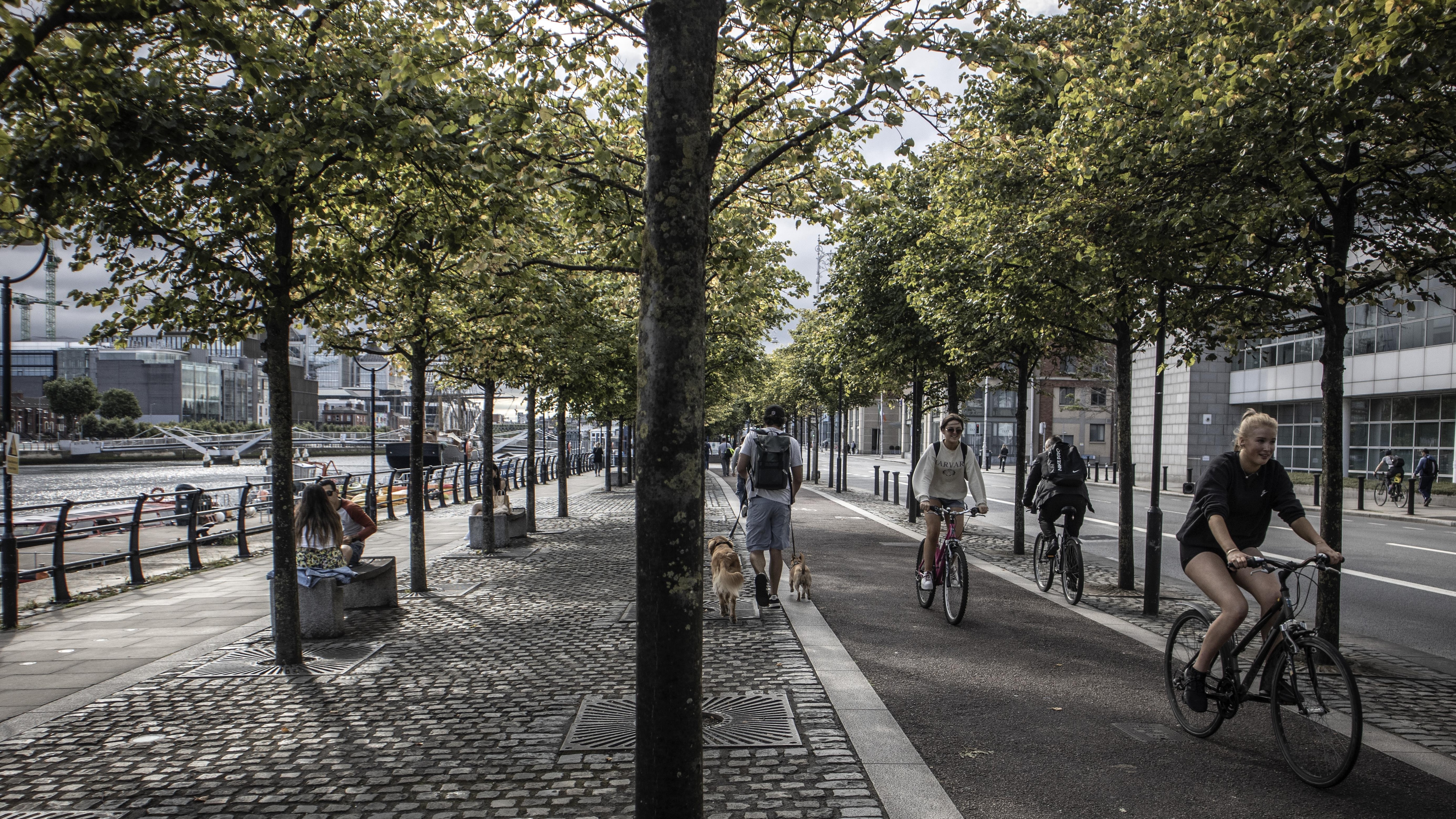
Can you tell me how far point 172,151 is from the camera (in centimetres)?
554

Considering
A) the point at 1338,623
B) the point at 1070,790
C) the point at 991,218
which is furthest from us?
the point at 991,218

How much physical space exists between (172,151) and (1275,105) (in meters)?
7.17

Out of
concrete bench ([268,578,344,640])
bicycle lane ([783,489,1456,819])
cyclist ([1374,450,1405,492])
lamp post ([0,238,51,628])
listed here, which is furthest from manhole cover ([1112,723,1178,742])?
cyclist ([1374,450,1405,492])

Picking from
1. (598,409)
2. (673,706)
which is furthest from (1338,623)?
(598,409)

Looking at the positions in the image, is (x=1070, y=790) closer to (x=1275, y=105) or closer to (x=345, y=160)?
(x=1275, y=105)

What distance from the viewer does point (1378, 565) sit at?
41.1 feet

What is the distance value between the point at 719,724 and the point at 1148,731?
246cm

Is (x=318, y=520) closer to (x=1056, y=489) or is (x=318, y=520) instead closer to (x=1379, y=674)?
(x=1056, y=489)

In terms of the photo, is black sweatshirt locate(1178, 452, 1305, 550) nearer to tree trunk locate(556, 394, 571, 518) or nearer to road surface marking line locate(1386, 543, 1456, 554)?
road surface marking line locate(1386, 543, 1456, 554)

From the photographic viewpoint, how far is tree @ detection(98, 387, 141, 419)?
10800 cm

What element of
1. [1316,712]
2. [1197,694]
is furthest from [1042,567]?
[1316,712]

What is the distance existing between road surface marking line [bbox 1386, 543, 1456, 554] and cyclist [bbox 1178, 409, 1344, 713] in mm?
12720

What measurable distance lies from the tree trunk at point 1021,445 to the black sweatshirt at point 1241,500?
8.04 m

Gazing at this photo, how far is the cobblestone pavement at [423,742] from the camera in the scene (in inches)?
160
